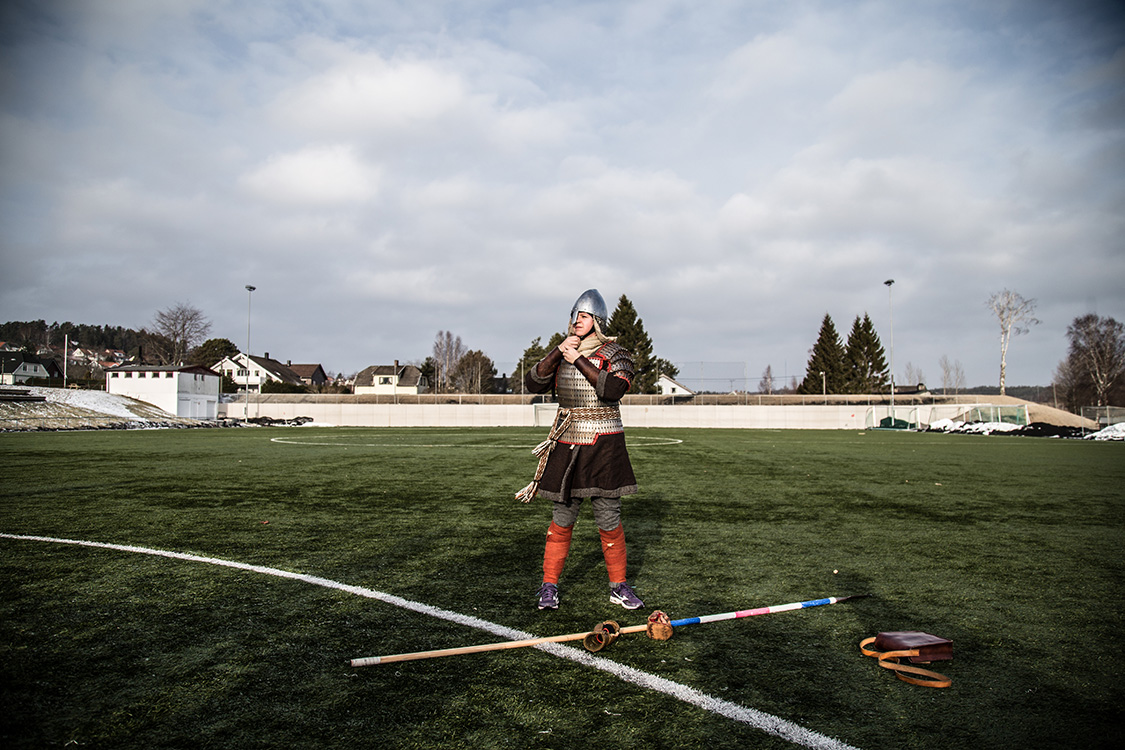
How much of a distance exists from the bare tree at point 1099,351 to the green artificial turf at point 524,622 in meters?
74.6

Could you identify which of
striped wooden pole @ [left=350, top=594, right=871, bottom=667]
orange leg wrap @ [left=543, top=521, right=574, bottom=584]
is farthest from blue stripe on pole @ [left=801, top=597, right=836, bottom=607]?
orange leg wrap @ [left=543, top=521, right=574, bottom=584]

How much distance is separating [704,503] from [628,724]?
6.51 m

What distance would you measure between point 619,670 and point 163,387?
173 feet

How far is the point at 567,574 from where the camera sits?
511cm

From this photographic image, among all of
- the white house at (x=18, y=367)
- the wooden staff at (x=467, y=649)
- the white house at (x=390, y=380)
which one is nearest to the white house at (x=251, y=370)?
the white house at (x=390, y=380)

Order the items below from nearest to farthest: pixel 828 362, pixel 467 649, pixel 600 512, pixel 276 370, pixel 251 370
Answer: pixel 467 649 → pixel 600 512 → pixel 828 362 → pixel 251 370 → pixel 276 370

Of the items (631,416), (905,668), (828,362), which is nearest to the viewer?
(905,668)

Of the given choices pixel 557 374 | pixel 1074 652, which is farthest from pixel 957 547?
pixel 557 374

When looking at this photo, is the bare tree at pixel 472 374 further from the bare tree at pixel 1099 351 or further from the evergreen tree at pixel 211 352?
the bare tree at pixel 1099 351

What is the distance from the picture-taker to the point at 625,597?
4.18 m

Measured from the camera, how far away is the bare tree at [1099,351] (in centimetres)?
6481

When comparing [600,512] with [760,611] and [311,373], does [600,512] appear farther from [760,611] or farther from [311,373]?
[311,373]

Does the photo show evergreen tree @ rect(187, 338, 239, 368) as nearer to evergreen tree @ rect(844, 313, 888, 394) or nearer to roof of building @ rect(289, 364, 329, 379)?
roof of building @ rect(289, 364, 329, 379)

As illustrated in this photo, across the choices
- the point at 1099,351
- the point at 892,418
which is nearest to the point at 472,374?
the point at 892,418
